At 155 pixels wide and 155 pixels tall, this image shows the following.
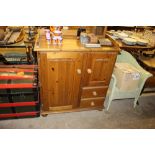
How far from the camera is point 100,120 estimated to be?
2139 mm

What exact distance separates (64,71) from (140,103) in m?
1.58

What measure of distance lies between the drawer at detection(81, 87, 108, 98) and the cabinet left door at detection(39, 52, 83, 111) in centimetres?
10

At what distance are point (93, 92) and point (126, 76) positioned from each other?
484 millimetres

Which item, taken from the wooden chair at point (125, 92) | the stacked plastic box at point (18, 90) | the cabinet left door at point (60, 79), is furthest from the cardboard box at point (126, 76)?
the stacked plastic box at point (18, 90)

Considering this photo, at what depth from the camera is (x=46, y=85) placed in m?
1.80

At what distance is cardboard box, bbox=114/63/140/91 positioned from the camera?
1.94 m

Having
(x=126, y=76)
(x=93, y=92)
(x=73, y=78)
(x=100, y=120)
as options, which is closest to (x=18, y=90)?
(x=73, y=78)

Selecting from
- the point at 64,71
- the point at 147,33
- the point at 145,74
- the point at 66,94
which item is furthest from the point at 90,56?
the point at 147,33

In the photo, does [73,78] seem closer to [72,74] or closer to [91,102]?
[72,74]

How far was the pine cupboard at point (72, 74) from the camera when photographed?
1.60m

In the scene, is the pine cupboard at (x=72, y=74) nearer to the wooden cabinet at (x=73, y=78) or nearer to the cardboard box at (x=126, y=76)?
the wooden cabinet at (x=73, y=78)

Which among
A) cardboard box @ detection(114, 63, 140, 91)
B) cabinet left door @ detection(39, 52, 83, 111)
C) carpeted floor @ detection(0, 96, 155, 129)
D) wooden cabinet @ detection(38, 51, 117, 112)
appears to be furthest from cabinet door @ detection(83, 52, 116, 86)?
carpeted floor @ detection(0, 96, 155, 129)
